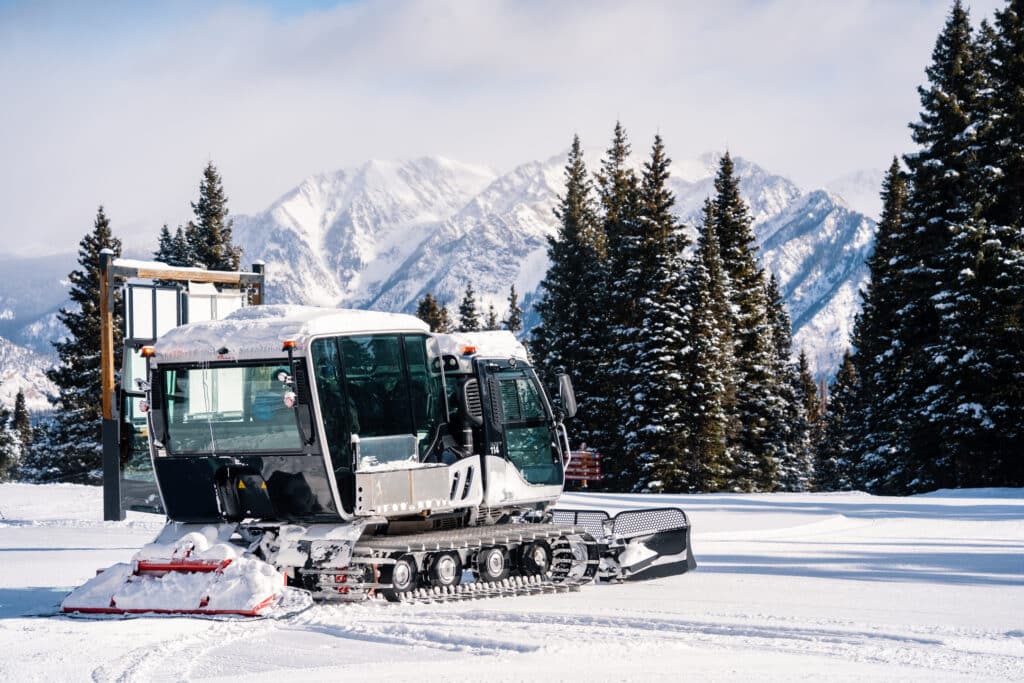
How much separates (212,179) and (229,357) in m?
44.7

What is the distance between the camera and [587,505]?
1030 inches

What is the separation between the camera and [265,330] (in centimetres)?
1186

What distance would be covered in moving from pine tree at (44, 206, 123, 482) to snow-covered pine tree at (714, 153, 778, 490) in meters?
28.7

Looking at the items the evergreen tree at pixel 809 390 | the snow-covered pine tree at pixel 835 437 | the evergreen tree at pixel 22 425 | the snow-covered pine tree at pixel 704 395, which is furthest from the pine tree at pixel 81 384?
the evergreen tree at pixel 809 390

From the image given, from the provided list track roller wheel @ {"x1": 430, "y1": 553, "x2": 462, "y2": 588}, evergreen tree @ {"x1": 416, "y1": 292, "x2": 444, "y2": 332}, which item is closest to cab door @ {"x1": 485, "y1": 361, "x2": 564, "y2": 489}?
track roller wheel @ {"x1": 430, "y1": 553, "x2": 462, "y2": 588}

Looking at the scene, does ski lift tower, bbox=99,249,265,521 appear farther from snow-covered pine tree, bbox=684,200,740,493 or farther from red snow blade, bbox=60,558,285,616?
snow-covered pine tree, bbox=684,200,740,493

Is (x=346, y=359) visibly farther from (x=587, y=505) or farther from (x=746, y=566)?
(x=587, y=505)

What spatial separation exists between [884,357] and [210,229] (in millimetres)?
30888

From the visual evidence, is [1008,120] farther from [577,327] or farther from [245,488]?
[245,488]

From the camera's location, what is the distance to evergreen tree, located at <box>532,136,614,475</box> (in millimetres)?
48375

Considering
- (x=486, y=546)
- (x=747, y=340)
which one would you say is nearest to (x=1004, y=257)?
(x=747, y=340)

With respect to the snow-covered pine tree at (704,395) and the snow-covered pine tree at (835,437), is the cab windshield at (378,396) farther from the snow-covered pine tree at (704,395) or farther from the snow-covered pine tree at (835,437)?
the snow-covered pine tree at (835,437)

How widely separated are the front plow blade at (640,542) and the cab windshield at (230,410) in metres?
4.15

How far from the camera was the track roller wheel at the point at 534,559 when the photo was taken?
13336mm
